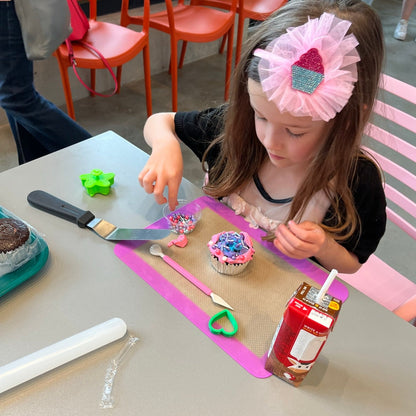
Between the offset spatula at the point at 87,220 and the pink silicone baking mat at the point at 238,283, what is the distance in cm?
2

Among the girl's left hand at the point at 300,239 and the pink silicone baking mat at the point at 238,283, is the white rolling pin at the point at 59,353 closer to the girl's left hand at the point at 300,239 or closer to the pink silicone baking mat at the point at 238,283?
the pink silicone baking mat at the point at 238,283

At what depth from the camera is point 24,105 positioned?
1370 millimetres

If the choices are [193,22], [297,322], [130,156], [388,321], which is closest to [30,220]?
Answer: [130,156]

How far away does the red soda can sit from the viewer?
17.0 inches

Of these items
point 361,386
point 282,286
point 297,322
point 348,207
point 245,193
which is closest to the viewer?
point 297,322

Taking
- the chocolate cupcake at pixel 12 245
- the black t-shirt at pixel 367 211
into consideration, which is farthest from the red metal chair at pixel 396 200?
the chocolate cupcake at pixel 12 245

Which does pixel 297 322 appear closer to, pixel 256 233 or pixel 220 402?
pixel 220 402

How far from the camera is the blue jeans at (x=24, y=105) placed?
48.9 inches

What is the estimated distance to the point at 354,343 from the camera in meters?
0.59

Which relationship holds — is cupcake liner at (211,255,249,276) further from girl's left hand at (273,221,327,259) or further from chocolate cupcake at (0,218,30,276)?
chocolate cupcake at (0,218,30,276)

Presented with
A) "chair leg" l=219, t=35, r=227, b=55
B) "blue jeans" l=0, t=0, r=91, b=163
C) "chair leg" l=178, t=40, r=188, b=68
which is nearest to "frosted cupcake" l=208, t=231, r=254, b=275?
"blue jeans" l=0, t=0, r=91, b=163

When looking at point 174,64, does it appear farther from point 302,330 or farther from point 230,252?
point 302,330

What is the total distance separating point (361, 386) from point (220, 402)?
7.9 inches

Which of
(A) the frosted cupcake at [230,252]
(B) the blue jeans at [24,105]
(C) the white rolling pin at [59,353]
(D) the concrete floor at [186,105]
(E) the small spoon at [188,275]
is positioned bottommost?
(D) the concrete floor at [186,105]
